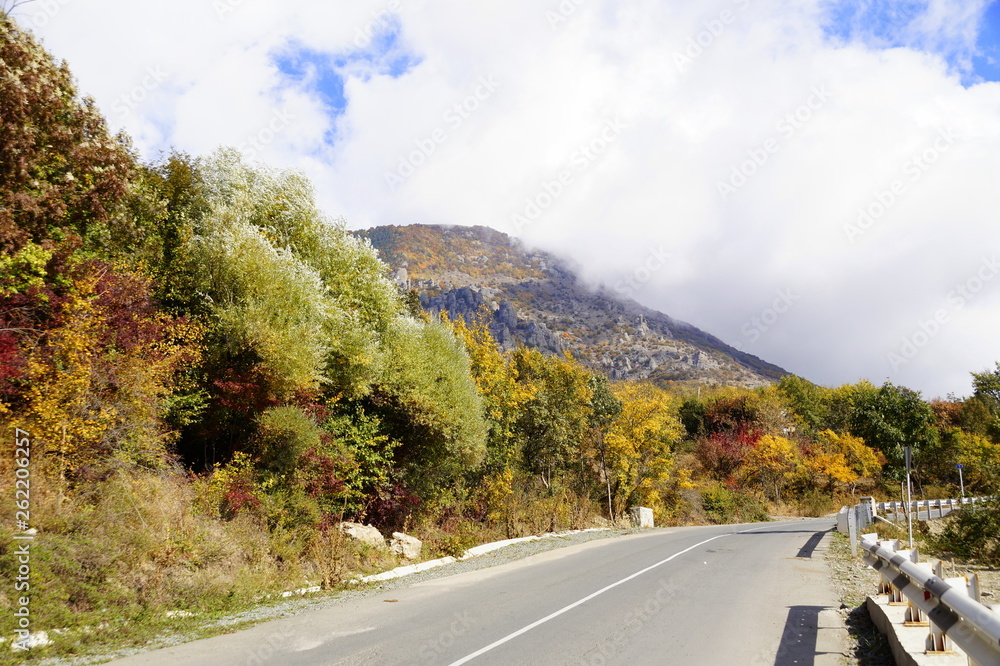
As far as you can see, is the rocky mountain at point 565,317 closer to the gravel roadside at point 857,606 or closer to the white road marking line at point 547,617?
the gravel roadside at point 857,606

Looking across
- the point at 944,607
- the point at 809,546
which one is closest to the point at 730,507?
the point at 809,546

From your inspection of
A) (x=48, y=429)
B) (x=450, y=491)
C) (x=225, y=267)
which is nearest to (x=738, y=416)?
(x=450, y=491)

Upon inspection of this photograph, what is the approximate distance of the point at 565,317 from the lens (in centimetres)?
15600

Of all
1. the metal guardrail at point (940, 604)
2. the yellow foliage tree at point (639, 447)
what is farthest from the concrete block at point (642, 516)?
the metal guardrail at point (940, 604)

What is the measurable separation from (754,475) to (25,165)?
51666 mm

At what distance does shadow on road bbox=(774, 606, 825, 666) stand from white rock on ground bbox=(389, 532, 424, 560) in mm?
10226

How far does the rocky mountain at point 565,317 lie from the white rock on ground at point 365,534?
91.5 meters

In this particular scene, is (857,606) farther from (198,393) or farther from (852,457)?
(852,457)

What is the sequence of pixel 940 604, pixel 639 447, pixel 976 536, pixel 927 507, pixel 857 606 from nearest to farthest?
pixel 940 604 → pixel 857 606 → pixel 976 536 → pixel 927 507 → pixel 639 447

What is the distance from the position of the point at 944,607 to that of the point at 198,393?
44.8 ft

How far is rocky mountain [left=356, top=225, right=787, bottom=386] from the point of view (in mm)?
129125

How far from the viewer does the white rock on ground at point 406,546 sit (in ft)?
53.8

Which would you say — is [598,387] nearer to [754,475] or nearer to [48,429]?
[754,475]

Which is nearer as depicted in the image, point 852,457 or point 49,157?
point 49,157
